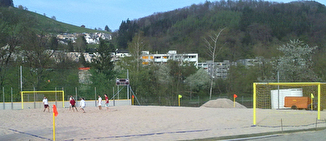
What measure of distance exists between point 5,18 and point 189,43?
2430 inches

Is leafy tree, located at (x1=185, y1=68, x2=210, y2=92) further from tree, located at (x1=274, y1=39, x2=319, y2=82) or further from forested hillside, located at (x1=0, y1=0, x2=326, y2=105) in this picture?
tree, located at (x1=274, y1=39, x2=319, y2=82)

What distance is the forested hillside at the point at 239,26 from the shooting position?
9756cm

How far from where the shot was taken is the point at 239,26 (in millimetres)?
120188

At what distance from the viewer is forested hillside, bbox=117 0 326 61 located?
320 ft

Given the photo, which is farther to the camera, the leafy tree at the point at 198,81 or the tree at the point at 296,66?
the leafy tree at the point at 198,81

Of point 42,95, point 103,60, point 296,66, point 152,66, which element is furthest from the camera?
point 152,66

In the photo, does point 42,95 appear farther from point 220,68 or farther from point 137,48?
point 220,68

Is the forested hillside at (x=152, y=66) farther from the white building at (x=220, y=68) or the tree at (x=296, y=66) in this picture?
the white building at (x=220, y=68)

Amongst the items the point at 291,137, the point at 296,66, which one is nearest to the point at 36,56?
the point at 296,66

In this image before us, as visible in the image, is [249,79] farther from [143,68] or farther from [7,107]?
[7,107]

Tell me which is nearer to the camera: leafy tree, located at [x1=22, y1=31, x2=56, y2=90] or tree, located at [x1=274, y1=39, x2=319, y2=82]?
tree, located at [x1=274, y1=39, x2=319, y2=82]

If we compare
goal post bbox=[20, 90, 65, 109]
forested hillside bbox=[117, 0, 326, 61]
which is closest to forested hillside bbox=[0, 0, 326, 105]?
forested hillside bbox=[117, 0, 326, 61]

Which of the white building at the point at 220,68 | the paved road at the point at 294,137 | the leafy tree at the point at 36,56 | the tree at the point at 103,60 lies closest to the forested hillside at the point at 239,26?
the white building at the point at 220,68

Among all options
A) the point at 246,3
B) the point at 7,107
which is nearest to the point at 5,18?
the point at 7,107
